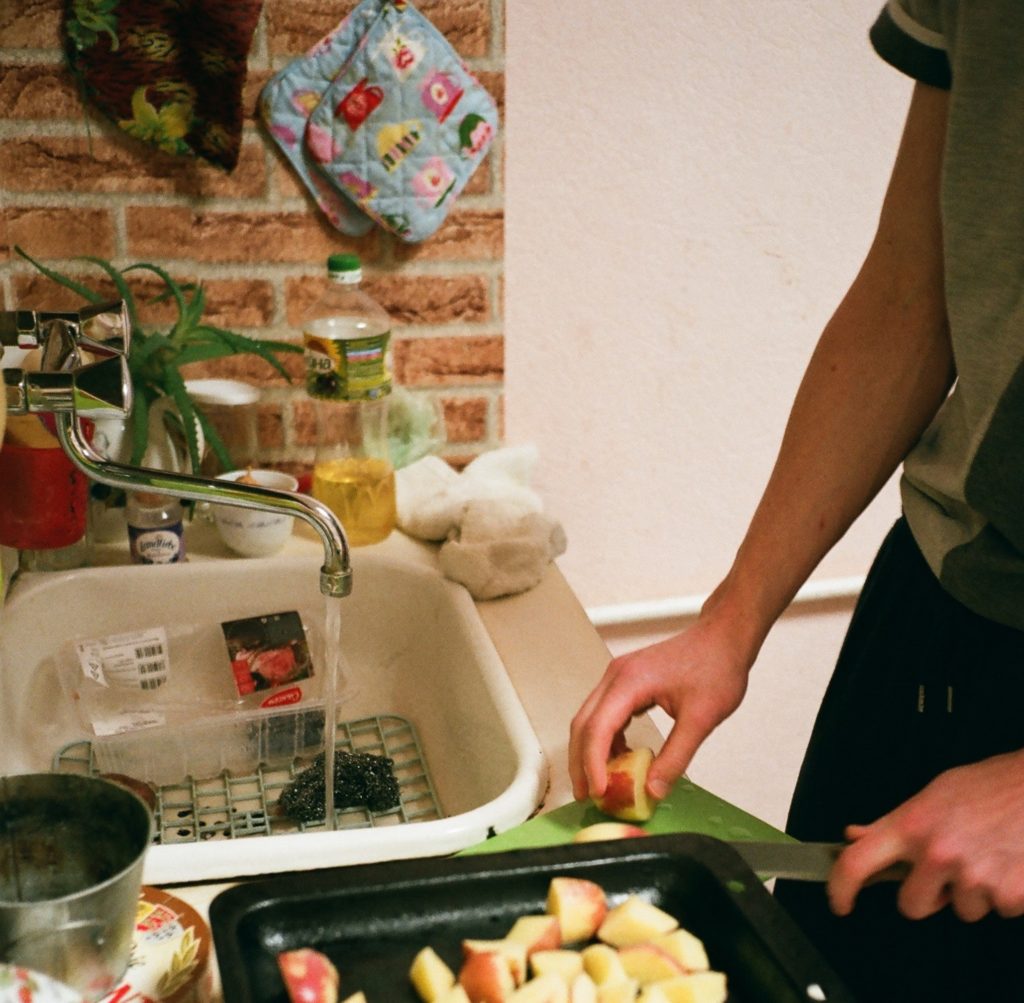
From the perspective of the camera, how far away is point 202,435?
4.23 ft

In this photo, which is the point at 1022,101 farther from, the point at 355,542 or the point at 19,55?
the point at 19,55

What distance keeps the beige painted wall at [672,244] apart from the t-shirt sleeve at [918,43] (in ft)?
1.78

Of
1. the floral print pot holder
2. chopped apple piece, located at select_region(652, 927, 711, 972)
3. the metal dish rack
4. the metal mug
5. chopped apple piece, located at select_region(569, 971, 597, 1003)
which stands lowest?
the metal dish rack

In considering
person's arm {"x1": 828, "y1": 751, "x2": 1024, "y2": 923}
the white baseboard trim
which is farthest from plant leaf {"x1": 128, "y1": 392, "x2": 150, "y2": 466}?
person's arm {"x1": 828, "y1": 751, "x2": 1024, "y2": 923}

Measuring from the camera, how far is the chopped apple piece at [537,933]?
1.96 feet

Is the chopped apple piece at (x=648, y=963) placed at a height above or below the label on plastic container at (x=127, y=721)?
above

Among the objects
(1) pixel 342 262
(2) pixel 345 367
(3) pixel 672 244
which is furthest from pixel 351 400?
(3) pixel 672 244

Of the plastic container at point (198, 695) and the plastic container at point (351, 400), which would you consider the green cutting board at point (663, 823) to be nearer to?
the plastic container at point (198, 695)

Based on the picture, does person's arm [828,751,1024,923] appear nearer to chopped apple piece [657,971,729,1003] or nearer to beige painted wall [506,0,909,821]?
chopped apple piece [657,971,729,1003]

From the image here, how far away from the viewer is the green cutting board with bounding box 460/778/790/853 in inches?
31.4

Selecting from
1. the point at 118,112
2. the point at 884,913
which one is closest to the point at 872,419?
the point at 884,913

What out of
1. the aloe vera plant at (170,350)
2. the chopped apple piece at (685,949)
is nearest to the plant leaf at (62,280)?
the aloe vera plant at (170,350)

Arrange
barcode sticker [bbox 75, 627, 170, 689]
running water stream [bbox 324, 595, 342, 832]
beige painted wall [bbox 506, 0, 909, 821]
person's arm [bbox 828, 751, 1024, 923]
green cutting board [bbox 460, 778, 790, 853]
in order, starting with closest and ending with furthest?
person's arm [bbox 828, 751, 1024, 923]
green cutting board [bbox 460, 778, 790, 853]
running water stream [bbox 324, 595, 342, 832]
barcode sticker [bbox 75, 627, 170, 689]
beige painted wall [bbox 506, 0, 909, 821]

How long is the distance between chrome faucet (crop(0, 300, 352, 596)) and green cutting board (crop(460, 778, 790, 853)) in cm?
24
